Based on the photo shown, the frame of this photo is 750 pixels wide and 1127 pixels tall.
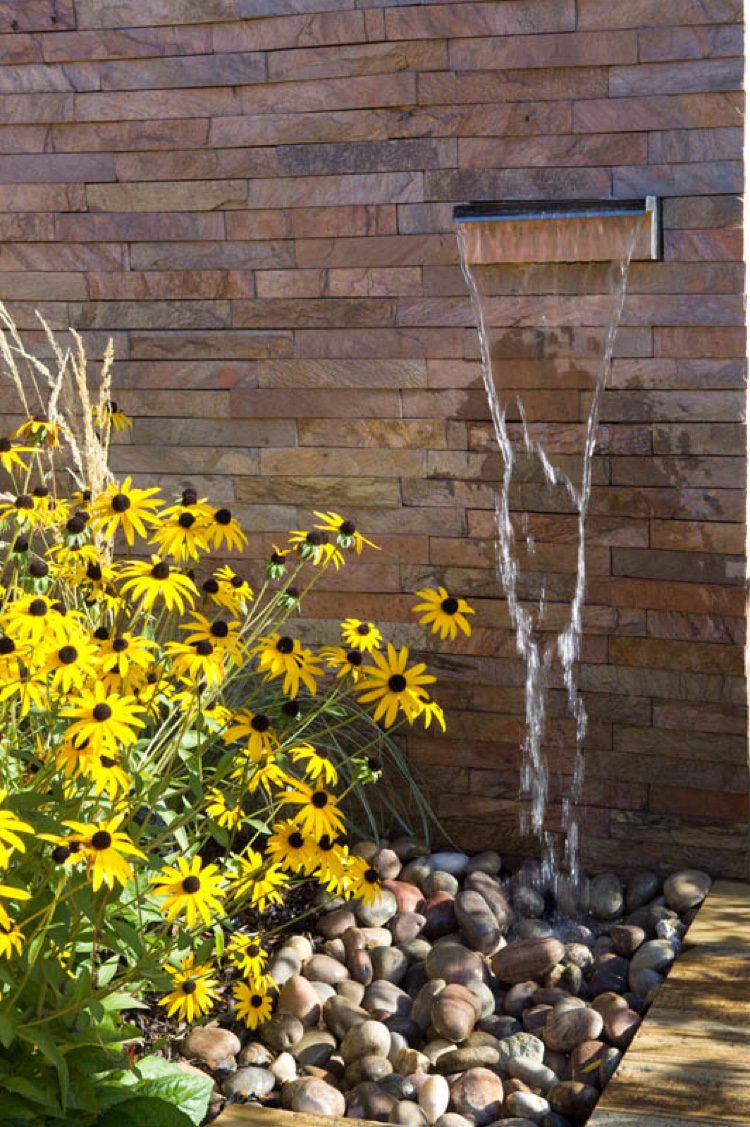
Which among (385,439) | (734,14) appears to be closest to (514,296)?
(385,439)

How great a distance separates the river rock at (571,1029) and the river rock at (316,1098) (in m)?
0.39

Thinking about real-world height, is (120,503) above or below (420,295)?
below

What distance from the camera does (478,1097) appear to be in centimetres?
236

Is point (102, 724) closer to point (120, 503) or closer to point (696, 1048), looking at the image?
point (120, 503)

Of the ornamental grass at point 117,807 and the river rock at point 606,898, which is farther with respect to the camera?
the river rock at point 606,898

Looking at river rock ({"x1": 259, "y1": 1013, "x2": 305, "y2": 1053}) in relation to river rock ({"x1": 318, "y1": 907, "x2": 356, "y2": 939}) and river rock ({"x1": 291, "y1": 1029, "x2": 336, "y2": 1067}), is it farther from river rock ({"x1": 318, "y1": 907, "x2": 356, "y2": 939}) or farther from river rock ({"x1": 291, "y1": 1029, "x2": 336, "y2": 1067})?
river rock ({"x1": 318, "y1": 907, "x2": 356, "y2": 939})

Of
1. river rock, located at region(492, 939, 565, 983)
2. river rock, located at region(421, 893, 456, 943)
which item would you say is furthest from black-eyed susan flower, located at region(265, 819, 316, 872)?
river rock, located at region(421, 893, 456, 943)

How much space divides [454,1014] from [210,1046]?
43cm

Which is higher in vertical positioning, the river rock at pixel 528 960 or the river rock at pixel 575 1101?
the river rock at pixel 528 960

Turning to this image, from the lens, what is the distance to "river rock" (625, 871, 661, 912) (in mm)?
3078

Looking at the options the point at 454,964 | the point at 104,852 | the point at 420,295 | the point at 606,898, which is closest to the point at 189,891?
the point at 104,852

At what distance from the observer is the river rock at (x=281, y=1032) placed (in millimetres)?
2582

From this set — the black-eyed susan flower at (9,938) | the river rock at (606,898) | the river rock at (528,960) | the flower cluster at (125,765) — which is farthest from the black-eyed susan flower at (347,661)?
the river rock at (606,898)

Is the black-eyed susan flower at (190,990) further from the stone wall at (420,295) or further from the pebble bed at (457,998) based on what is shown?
the stone wall at (420,295)
